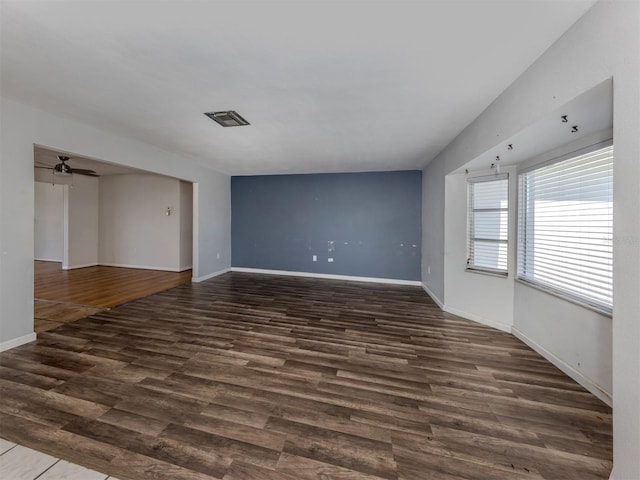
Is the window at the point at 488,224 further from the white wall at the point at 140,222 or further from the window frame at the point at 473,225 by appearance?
the white wall at the point at 140,222

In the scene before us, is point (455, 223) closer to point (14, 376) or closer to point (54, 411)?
point (54, 411)

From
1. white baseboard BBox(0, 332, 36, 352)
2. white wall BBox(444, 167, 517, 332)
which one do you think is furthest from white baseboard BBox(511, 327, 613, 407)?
white baseboard BBox(0, 332, 36, 352)

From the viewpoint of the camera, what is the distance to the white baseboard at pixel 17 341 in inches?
104

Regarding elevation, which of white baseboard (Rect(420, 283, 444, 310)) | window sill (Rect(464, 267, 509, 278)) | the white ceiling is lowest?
white baseboard (Rect(420, 283, 444, 310))

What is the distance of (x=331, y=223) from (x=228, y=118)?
372 cm

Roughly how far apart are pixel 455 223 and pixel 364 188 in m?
2.56

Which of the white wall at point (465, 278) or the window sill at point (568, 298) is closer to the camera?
the window sill at point (568, 298)

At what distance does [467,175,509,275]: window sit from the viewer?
3.43 metres

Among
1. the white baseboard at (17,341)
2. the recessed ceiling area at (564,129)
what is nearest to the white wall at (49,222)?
the white baseboard at (17,341)

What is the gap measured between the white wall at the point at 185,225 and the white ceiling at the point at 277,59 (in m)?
3.87

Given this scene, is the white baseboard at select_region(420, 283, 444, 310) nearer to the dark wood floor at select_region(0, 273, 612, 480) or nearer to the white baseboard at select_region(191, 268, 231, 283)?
the dark wood floor at select_region(0, 273, 612, 480)

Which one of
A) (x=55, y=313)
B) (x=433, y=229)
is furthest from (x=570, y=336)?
(x=55, y=313)

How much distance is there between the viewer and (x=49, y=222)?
7578 millimetres

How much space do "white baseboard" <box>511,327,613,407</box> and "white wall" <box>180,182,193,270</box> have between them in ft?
24.3
